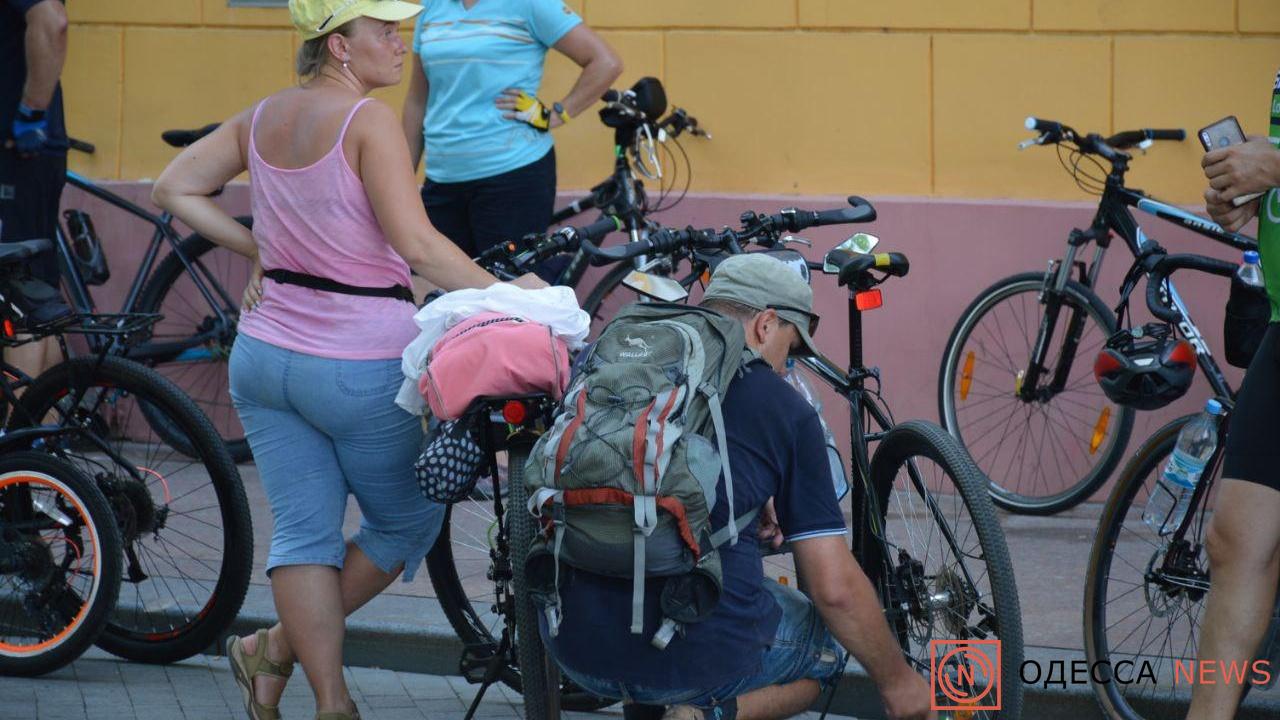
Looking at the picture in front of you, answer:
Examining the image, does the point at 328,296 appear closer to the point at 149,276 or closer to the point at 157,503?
the point at 157,503

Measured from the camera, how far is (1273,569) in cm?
381

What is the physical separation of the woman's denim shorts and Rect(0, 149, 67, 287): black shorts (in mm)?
2532

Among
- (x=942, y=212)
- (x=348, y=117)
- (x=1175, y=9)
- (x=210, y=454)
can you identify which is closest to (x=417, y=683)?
Answer: (x=210, y=454)

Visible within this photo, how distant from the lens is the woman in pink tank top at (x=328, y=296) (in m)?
4.13

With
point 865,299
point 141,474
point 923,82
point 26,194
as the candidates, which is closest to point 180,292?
point 26,194

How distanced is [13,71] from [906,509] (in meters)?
4.06

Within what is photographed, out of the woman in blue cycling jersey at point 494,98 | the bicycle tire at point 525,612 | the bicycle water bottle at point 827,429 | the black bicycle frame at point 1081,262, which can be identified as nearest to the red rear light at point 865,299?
the bicycle water bottle at point 827,429

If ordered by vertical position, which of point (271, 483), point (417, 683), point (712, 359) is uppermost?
point (712, 359)

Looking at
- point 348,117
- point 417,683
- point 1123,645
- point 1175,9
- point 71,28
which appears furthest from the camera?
point 71,28

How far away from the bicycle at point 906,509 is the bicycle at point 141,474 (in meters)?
1.36

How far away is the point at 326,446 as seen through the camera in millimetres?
4344

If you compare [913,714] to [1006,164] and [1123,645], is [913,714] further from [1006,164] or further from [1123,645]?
[1006,164]

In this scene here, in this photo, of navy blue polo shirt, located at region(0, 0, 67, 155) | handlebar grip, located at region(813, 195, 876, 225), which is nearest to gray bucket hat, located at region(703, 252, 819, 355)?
handlebar grip, located at region(813, 195, 876, 225)

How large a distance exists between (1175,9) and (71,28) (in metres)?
4.93
